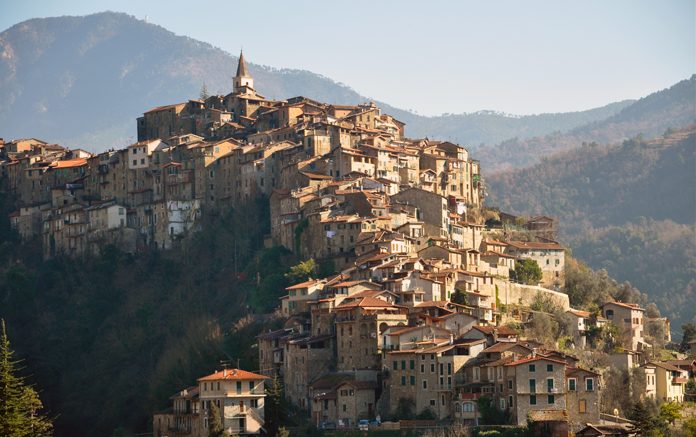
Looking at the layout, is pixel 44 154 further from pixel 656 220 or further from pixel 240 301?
pixel 656 220

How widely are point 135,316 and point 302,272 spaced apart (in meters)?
20.5

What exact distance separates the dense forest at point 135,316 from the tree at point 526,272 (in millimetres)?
13841

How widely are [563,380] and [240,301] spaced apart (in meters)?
30.8

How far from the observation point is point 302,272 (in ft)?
298

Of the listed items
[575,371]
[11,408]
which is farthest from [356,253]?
[11,408]

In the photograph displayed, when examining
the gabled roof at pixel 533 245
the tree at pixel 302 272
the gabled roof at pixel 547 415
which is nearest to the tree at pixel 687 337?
the gabled roof at pixel 533 245

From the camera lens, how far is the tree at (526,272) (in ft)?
312

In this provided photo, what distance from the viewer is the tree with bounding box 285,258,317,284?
9075cm

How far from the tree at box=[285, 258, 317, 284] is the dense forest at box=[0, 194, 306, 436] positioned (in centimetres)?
183

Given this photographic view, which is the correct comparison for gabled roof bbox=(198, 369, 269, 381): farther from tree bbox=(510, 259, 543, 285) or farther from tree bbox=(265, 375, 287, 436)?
tree bbox=(510, 259, 543, 285)

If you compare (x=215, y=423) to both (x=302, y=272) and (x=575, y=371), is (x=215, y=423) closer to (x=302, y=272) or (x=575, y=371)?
(x=302, y=272)

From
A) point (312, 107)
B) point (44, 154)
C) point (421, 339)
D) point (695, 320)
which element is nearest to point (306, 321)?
point (421, 339)

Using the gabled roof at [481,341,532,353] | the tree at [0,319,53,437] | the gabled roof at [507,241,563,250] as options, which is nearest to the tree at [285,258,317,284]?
the gabled roof at [507,241,563,250]

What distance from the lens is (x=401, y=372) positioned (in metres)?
75.3
